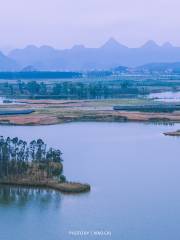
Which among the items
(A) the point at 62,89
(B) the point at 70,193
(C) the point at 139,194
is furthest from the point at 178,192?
(A) the point at 62,89

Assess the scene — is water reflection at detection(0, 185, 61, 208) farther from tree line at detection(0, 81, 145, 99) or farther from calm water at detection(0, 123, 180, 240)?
tree line at detection(0, 81, 145, 99)

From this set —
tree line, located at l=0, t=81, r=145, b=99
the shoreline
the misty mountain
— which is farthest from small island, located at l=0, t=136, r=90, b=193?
the misty mountain

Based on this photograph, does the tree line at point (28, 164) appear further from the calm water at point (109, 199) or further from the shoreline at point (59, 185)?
the calm water at point (109, 199)

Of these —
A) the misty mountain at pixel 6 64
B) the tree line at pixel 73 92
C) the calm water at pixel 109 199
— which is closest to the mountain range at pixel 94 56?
the misty mountain at pixel 6 64

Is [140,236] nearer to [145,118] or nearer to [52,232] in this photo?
[52,232]

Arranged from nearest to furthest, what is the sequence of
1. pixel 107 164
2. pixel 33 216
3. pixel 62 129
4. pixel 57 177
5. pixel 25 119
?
pixel 33 216, pixel 57 177, pixel 107 164, pixel 62 129, pixel 25 119

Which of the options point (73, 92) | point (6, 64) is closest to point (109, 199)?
point (73, 92)
